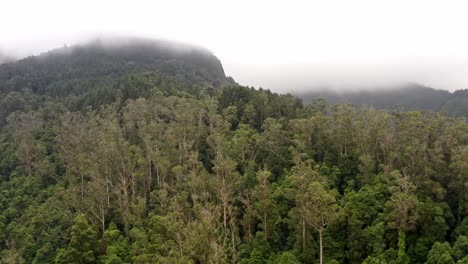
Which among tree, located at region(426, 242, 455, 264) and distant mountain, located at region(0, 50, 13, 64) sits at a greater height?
distant mountain, located at region(0, 50, 13, 64)

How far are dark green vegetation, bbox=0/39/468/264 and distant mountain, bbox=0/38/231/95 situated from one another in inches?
2187

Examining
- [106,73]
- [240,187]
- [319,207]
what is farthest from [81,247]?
[106,73]

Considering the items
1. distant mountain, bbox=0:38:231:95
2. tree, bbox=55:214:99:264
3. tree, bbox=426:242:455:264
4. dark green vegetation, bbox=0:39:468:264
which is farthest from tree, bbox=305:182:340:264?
distant mountain, bbox=0:38:231:95

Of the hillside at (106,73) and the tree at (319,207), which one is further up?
the hillside at (106,73)

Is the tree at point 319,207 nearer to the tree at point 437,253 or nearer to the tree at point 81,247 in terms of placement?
the tree at point 437,253

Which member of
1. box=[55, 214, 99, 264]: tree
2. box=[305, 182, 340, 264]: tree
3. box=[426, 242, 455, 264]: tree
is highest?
box=[305, 182, 340, 264]: tree

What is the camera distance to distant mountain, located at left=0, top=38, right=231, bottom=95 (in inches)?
5413

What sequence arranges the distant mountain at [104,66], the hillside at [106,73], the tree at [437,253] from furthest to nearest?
the distant mountain at [104,66]
the hillside at [106,73]
the tree at [437,253]

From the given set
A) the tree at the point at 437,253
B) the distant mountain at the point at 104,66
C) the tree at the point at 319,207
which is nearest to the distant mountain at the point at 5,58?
the distant mountain at the point at 104,66

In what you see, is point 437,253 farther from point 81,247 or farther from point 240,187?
point 81,247

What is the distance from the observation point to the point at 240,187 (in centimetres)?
5225

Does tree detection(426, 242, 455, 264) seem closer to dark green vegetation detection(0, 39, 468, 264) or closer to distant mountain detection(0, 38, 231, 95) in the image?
dark green vegetation detection(0, 39, 468, 264)

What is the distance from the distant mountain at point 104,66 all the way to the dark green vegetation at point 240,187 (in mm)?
55561

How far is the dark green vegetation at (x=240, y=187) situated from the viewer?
4244 centimetres
